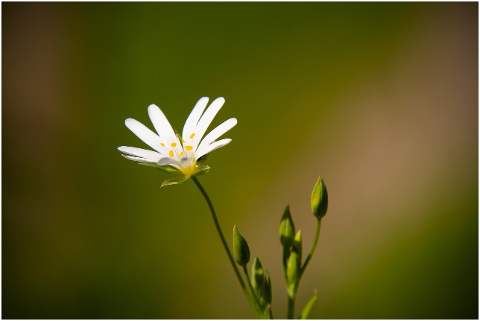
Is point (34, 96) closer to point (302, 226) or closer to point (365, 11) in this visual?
point (302, 226)

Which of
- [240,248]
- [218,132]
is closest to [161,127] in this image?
[218,132]

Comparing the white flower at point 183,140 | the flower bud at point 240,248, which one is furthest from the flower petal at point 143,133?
the flower bud at point 240,248

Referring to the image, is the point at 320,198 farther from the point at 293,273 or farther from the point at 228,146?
the point at 228,146

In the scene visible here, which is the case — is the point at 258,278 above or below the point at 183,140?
below

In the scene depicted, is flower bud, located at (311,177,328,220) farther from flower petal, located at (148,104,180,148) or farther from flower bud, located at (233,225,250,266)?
flower petal, located at (148,104,180,148)

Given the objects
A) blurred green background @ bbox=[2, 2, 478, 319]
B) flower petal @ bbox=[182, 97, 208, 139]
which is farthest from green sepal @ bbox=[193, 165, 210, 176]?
blurred green background @ bbox=[2, 2, 478, 319]

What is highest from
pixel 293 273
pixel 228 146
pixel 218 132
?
pixel 218 132

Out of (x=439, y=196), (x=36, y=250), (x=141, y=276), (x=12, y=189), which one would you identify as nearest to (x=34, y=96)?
(x=12, y=189)
